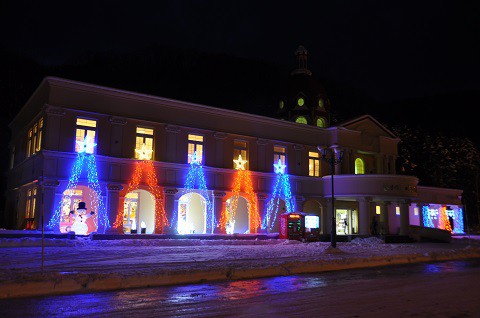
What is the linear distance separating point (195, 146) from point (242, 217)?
652cm

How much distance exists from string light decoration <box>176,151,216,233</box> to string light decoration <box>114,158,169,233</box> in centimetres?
196

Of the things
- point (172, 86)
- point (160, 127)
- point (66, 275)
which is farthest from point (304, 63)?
point (172, 86)

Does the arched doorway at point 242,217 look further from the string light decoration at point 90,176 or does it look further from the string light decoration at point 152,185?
the string light decoration at point 90,176

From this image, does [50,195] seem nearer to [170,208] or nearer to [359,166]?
[170,208]

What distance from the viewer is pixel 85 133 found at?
1094 inches

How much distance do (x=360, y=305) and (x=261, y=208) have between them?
991 inches

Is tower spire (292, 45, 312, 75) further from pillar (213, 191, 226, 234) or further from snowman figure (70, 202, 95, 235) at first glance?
snowman figure (70, 202, 95, 235)

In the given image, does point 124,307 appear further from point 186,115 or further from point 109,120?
point 186,115

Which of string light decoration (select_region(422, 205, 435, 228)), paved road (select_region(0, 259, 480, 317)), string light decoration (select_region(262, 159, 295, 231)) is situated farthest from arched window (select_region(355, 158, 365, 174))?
paved road (select_region(0, 259, 480, 317))

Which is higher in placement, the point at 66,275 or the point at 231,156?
the point at 231,156

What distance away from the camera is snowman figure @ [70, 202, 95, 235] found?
25.6 metres

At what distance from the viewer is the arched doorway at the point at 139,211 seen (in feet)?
97.2

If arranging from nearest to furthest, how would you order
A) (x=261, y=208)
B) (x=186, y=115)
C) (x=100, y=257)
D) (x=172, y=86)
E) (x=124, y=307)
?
(x=124, y=307), (x=100, y=257), (x=186, y=115), (x=261, y=208), (x=172, y=86)

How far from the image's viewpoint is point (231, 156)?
108ft
